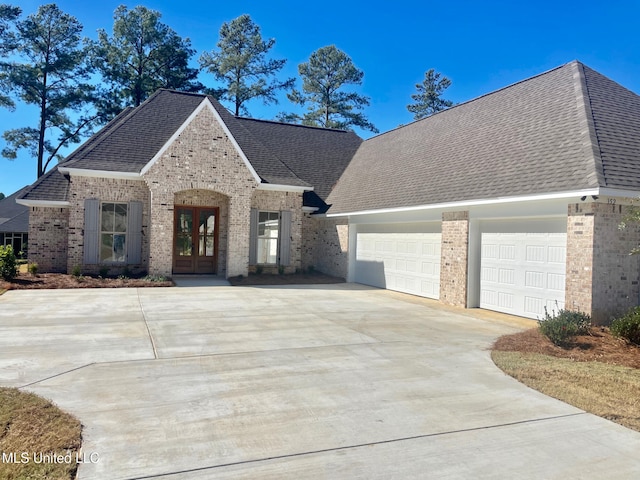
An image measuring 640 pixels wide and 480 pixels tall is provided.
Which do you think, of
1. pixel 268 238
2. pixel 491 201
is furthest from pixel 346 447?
pixel 268 238

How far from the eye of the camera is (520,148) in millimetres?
11797

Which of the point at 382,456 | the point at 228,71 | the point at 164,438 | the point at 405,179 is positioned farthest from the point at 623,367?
the point at 228,71

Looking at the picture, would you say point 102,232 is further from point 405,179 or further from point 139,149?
point 405,179

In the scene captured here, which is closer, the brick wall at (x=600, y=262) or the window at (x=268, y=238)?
the brick wall at (x=600, y=262)

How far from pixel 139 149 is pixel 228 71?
80.2 feet

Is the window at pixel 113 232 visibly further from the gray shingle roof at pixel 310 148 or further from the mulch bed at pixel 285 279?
the gray shingle roof at pixel 310 148

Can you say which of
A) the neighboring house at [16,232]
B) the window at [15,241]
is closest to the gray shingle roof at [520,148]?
the neighboring house at [16,232]

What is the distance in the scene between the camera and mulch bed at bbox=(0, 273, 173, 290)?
44.5ft

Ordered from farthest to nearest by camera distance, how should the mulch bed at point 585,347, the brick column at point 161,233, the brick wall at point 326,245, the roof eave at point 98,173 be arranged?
1. the brick wall at point 326,245
2. the brick column at point 161,233
3. the roof eave at point 98,173
4. the mulch bed at point 585,347

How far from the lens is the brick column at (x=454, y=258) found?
39.7 ft

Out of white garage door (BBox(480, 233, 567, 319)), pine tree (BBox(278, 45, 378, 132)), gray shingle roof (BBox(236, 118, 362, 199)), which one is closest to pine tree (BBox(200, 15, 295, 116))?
pine tree (BBox(278, 45, 378, 132))

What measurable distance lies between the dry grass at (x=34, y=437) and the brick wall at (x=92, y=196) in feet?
39.0

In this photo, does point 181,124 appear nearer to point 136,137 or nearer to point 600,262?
point 136,137

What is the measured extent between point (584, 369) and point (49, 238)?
55.9ft
